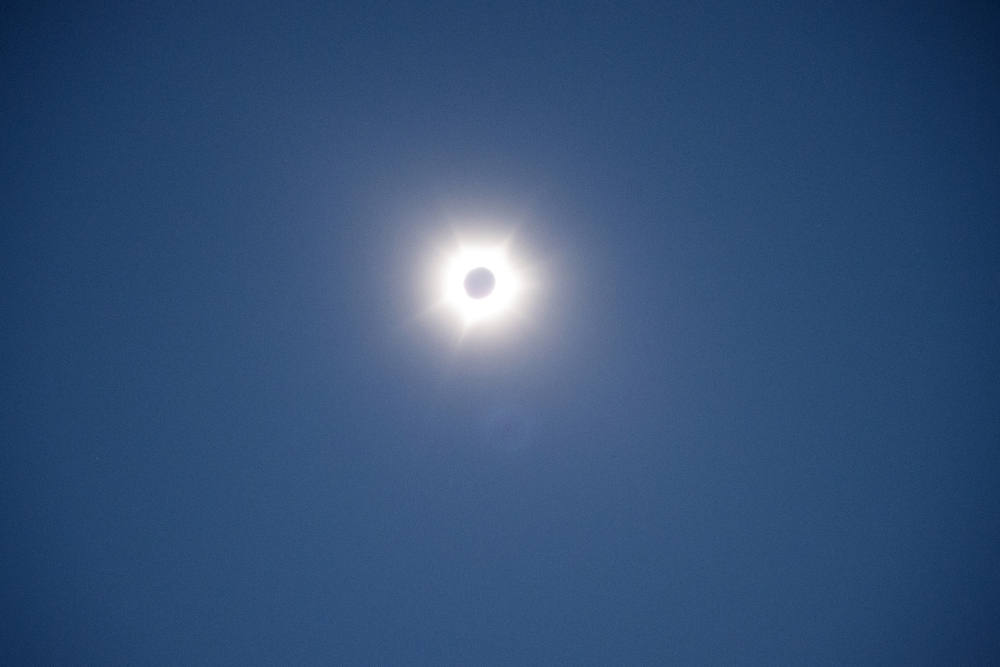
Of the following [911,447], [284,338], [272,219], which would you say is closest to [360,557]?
[284,338]

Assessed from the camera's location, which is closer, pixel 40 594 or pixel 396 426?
pixel 396 426

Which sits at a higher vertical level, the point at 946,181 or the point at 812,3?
the point at 812,3

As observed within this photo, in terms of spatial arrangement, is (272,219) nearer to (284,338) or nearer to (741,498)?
(284,338)

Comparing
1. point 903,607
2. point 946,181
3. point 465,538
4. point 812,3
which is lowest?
point 465,538

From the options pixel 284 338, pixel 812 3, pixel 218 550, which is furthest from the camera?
pixel 218 550

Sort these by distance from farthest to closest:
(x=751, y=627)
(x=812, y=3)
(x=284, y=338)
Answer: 1. (x=751, y=627)
2. (x=284, y=338)
3. (x=812, y=3)
